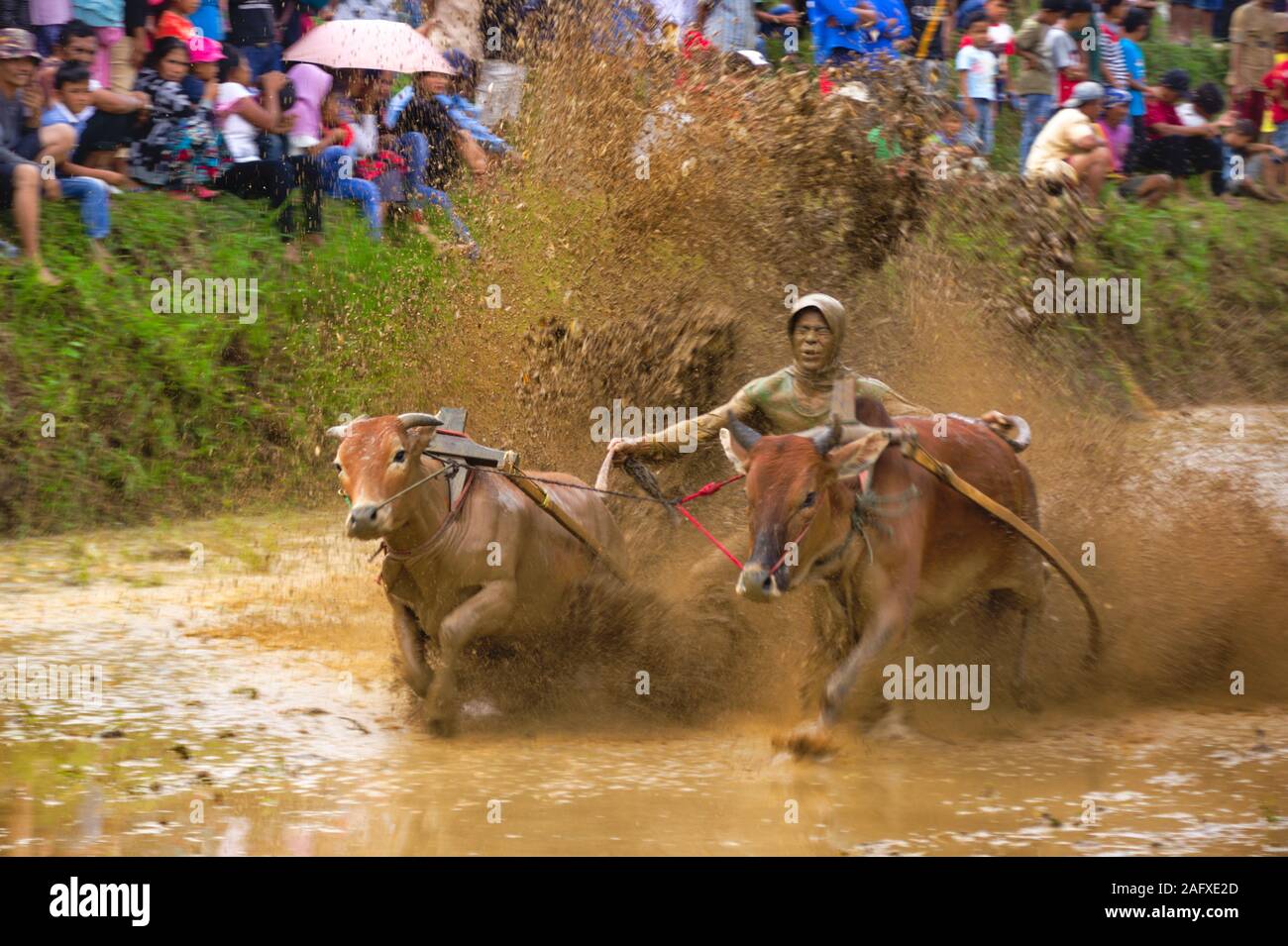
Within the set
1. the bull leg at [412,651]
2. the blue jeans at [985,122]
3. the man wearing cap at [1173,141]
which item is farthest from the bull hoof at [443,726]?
the man wearing cap at [1173,141]

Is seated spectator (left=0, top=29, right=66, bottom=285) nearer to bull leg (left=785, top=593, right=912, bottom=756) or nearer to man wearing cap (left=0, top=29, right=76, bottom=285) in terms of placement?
man wearing cap (left=0, top=29, right=76, bottom=285)

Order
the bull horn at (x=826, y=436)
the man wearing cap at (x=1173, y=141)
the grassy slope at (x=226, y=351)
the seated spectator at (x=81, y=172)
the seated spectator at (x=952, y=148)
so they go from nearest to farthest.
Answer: the bull horn at (x=826, y=436)
the grassy slope at (x=226, y=351)
the seated spectator at (x=81, y=172)
the seated spectator at (x=952, y=148)
the man wearing cap at (x=1173, y=141)

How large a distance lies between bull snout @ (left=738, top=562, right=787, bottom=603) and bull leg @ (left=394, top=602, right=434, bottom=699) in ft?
5.67

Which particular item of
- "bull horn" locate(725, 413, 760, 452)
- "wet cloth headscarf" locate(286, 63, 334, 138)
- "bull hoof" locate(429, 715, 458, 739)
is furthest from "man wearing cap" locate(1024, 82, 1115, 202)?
"bull hoof" locate(429, 715, 458, 739)

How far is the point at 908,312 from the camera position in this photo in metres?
11.6

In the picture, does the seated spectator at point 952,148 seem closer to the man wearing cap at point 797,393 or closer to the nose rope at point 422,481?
the man wearing cap at point 797,393

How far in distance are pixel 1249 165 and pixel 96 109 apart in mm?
10068

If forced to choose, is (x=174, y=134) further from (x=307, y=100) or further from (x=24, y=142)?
(x=24, y=142)

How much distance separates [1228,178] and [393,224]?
7.64 meters

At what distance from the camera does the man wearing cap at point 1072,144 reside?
1380cm

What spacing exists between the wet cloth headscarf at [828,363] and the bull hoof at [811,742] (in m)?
1.60

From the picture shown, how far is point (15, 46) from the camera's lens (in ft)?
38.2

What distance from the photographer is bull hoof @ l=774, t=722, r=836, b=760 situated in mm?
7133

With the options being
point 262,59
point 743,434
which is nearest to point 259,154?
point 262,59
